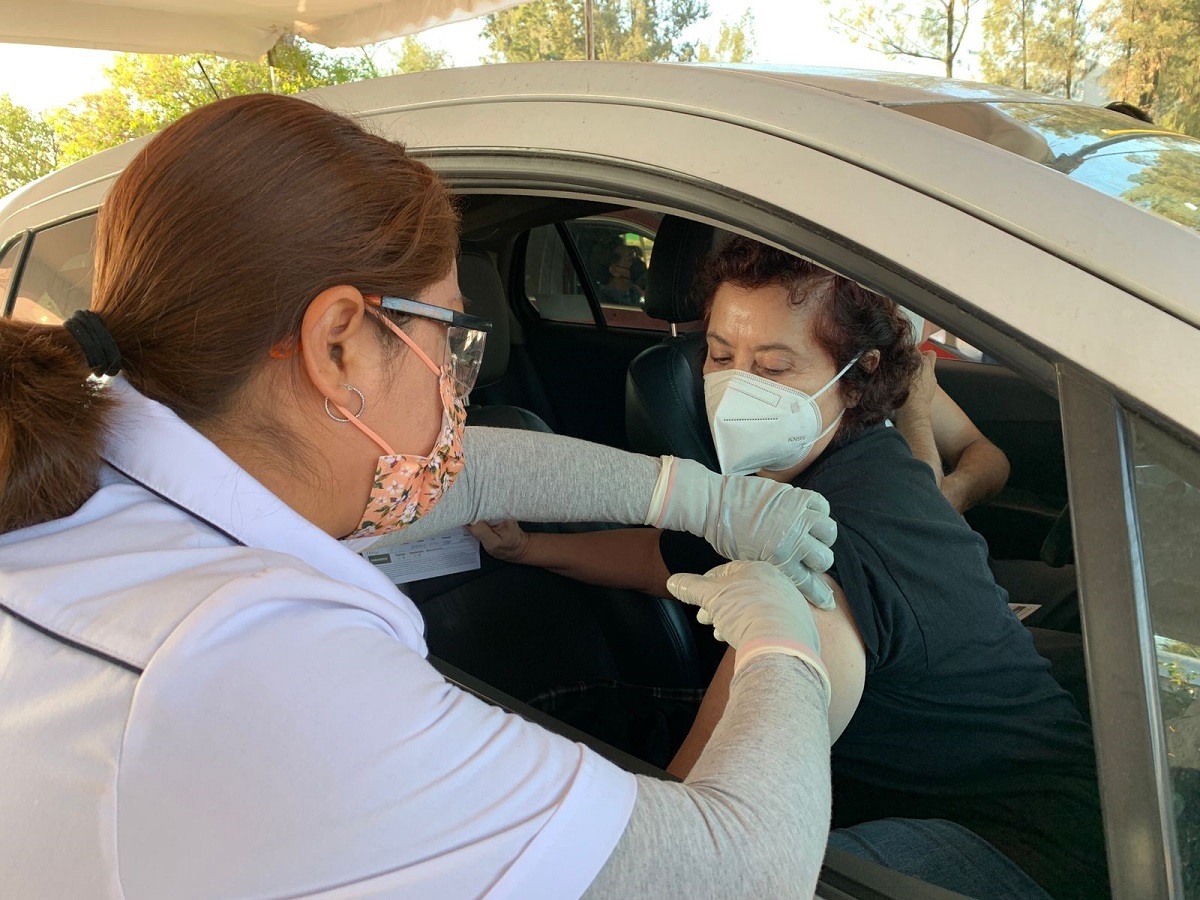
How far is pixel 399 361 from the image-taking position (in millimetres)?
1043

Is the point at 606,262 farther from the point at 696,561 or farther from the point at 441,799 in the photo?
the point at 441,799

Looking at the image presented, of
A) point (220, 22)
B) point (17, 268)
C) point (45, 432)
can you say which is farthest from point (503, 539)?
point (220, 22)

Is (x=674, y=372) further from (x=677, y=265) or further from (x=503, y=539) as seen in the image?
(x=503, y=539)

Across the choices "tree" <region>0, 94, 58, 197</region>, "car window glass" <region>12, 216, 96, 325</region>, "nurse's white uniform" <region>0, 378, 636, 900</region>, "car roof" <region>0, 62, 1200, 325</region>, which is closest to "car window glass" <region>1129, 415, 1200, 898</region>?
"car roof" <region>0, 62, 1200, 325</region>

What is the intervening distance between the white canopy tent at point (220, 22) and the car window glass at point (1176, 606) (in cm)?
403

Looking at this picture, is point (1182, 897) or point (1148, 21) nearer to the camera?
point (1182, 897)

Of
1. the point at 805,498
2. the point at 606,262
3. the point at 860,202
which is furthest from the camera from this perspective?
the point at 606,262

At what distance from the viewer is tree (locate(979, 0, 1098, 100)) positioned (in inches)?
235

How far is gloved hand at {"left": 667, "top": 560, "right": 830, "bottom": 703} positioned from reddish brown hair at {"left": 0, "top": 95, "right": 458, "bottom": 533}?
2.07ft

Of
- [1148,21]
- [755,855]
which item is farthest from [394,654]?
[1148,21]

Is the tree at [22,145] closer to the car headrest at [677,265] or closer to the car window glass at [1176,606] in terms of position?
the car headrest at [677,265]

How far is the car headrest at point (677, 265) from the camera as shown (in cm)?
206

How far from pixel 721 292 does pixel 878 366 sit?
33 centimetres

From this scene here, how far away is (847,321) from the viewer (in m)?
1.65
